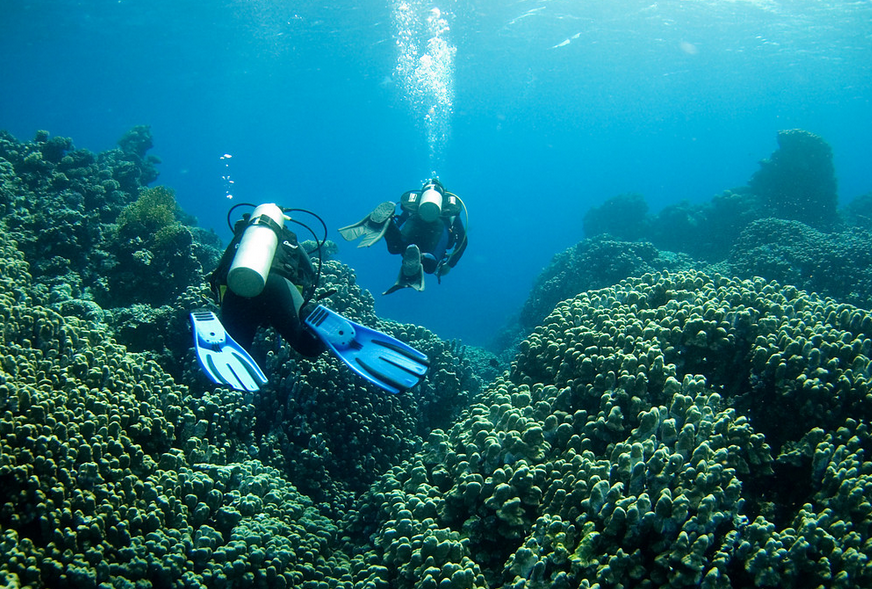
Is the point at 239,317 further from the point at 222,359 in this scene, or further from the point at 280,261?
the point at 280,261

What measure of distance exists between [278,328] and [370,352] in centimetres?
107

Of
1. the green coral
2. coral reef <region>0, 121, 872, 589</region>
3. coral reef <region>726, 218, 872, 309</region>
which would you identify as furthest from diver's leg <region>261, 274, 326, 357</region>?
coral reef <region>726, 218, 872, 309</region>

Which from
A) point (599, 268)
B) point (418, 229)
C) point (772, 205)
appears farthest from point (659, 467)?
point (772, 205)

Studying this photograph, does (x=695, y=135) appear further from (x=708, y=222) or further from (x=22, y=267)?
(x=22, y=267)

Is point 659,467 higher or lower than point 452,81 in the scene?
lower

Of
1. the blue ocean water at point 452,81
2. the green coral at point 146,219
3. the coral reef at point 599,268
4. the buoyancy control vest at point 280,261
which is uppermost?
the blue ocean water at point 452,81

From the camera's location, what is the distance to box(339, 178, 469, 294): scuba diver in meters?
7.37

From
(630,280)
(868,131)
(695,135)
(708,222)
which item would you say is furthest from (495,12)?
(868,131)

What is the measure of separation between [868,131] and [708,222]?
113m

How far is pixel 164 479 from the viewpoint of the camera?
3314mm

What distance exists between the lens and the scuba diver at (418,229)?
7.37m

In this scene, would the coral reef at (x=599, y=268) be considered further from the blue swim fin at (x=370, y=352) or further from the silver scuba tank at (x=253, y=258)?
the silver scuba tank at (x=253, y=258)

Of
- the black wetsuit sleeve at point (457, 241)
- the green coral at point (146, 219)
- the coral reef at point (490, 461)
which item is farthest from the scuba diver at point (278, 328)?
the green coral at point (146, 219)

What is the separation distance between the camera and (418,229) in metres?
7.94
